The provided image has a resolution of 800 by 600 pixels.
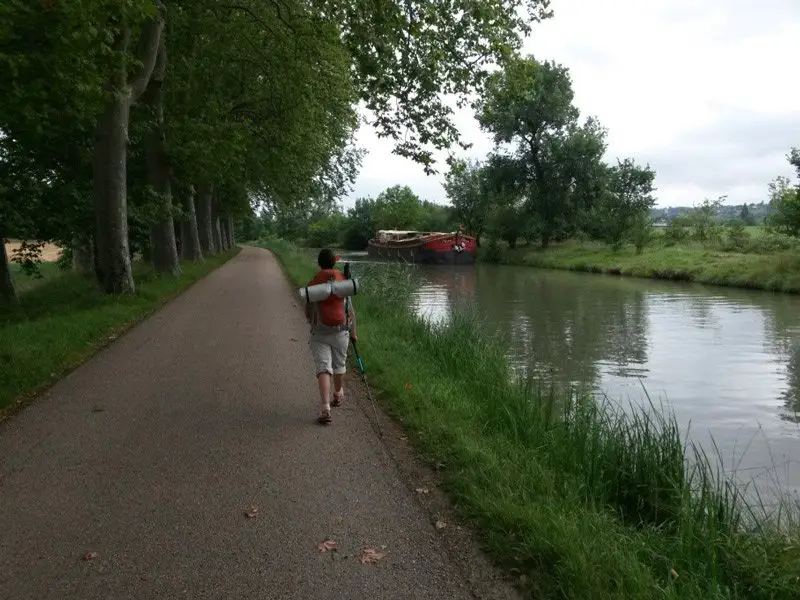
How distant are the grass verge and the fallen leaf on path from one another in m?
26.9

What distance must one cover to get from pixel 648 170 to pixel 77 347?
51.2 m

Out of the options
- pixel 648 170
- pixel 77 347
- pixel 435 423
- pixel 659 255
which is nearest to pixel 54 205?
pixel 77 347

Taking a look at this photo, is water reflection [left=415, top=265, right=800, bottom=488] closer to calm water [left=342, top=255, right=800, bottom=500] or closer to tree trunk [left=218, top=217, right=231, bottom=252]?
calm water [left=342, top=255, right=800, bottom=500]

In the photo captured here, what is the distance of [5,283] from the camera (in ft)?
58.1

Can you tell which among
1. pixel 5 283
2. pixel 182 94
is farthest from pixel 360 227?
pixel 5 283

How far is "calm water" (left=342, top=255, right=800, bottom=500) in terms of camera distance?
884 centimetres

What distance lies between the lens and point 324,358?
7109mm

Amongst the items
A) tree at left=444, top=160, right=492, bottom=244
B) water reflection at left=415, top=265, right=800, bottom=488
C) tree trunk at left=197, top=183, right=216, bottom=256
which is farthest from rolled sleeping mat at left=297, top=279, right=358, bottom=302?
tree at left=444, top=160, right=492, bottom=244

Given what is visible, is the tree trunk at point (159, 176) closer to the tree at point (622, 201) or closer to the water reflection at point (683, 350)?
the water reflection at point (683, 350)

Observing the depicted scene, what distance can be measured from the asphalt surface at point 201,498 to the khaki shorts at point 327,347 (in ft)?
1.80

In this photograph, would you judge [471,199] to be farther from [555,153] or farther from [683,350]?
[683,350]

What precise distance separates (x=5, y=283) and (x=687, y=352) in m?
16.0

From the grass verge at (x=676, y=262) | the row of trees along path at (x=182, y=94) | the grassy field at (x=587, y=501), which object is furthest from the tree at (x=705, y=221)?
the grassy field at (x=587, y=501)

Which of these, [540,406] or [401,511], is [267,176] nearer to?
[540,406]
